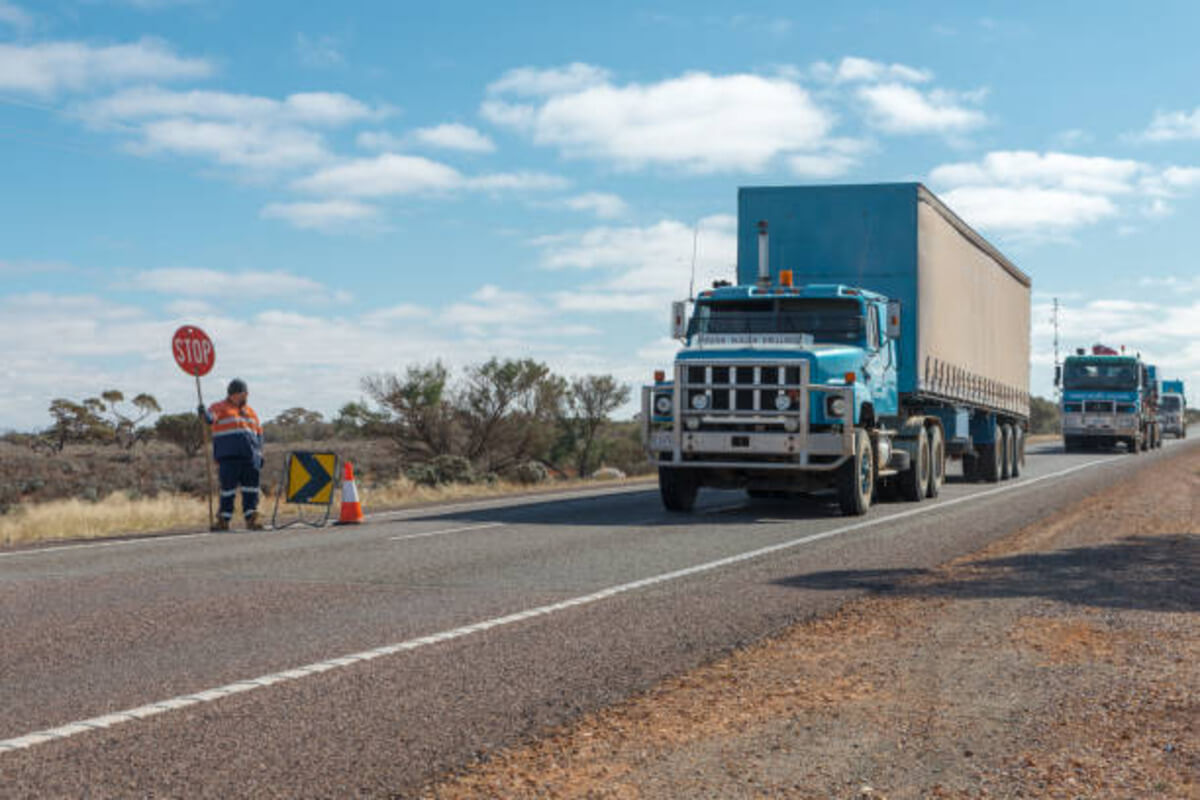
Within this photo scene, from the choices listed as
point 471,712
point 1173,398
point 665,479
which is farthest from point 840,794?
point 1173,398

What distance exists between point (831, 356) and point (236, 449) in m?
7.34

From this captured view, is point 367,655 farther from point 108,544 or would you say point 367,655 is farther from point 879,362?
point 879,362

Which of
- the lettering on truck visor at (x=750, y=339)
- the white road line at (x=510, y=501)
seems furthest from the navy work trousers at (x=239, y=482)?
the lettering on truck visor at (x=750, y=339)

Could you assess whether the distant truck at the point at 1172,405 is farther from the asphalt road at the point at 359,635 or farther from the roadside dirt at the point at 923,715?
the roadside dirt at the point at 923,715

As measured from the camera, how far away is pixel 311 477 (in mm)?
15805

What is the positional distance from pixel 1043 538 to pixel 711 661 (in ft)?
23.2

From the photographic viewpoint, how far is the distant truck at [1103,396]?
134 ft

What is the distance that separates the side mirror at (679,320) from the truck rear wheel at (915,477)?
438 cm

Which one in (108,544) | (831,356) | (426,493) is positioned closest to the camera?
(108,544)

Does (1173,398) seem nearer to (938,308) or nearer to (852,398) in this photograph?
(938,308)

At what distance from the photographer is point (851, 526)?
14109 mm

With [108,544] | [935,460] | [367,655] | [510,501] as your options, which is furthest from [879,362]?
[367,655]

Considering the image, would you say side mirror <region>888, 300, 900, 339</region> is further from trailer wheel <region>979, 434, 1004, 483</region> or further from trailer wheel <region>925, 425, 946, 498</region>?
trailer wheel <region>979, 434, 1004, 483</region>

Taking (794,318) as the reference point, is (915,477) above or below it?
below
